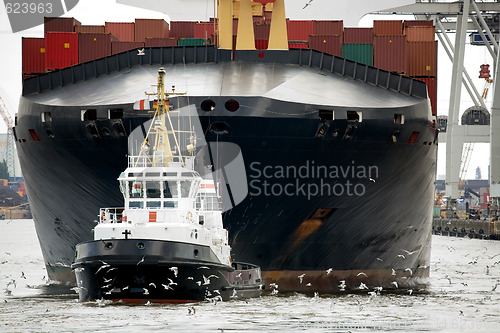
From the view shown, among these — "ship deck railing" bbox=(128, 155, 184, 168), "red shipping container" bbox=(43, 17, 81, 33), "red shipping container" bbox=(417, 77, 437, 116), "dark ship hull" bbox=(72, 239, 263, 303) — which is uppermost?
"red shipping container" bbox=(43, 17, 81, 33)

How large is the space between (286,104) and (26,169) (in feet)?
39.3

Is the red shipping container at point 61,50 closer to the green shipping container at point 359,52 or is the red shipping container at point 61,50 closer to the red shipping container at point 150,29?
the red shipping container at point 150,29

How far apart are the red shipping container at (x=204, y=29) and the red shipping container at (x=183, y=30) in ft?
1.69

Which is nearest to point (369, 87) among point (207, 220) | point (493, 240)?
point (207, 220)

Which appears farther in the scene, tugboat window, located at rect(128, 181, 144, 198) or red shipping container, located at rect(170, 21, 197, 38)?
red shipping container, located at rect(170, 21, 197, 38)

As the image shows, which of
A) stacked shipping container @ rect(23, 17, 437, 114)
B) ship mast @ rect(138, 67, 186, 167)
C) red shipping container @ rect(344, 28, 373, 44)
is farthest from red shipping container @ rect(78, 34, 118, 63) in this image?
ship mast @ rect(138, 67, 186, 167)

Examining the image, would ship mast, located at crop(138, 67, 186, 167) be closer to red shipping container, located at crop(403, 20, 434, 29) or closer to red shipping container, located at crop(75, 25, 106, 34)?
red shipping container, located at crop(75, 25, 106, 34)

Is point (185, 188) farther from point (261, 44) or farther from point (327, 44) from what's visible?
point (327, 44)

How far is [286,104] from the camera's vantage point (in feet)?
107

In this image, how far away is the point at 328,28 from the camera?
44.4m

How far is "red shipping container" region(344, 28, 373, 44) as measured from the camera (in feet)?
141

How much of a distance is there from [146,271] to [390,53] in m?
19.2

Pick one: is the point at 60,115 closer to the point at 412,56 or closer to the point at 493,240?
the point at 412,56

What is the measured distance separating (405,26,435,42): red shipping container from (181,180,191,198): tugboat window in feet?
67.0
